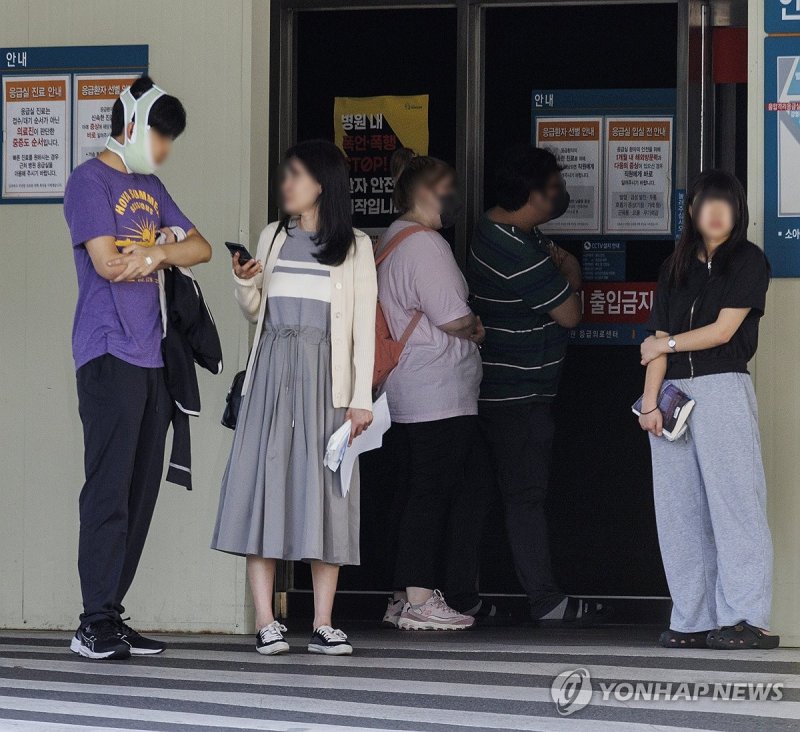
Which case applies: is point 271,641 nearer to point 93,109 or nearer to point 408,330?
point 408,330

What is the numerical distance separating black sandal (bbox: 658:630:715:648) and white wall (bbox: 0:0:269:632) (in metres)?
1.74

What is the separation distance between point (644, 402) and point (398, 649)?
1.33 metres

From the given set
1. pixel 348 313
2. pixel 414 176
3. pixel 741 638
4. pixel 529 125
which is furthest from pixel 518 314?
pixel 741 638

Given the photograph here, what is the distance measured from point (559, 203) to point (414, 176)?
695mm

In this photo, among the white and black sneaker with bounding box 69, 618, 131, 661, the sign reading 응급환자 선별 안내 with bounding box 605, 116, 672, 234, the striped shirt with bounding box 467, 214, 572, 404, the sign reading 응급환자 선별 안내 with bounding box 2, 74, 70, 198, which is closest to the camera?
the white and black sneaker with bounding box 69, 618, 131, 661

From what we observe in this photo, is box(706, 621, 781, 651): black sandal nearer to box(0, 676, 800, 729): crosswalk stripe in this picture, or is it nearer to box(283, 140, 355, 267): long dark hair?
box(0, 676, 800, 729): crosswalk stripe

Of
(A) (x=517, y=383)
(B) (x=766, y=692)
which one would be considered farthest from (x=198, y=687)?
(A) (x=517, y=383)

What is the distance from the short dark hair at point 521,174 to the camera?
641 cm

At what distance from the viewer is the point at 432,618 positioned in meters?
6.25

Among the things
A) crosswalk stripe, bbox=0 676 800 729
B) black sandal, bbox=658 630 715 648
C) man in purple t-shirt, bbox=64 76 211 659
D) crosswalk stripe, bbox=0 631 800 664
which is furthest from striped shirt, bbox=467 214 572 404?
crosswalk stripe, bbox=0 676 800 729

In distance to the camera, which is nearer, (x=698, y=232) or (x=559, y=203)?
(x=698, y=232)

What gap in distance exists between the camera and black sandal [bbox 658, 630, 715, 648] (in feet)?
17.8

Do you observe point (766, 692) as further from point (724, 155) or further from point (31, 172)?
point (31, 172)

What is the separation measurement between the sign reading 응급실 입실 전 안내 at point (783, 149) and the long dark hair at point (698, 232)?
0.74ft
